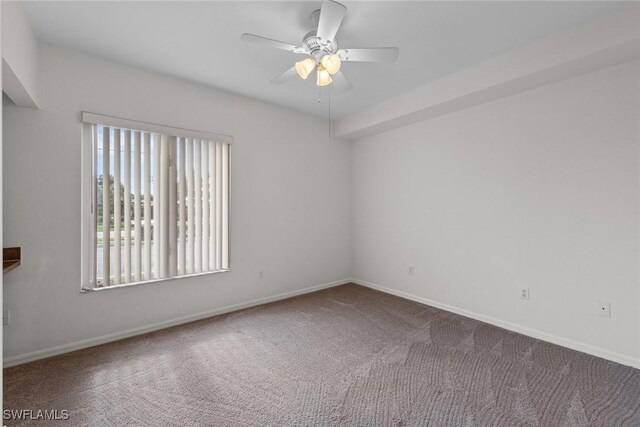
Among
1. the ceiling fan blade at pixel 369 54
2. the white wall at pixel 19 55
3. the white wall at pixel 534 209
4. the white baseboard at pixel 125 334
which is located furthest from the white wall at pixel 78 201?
the ceiling fan blade at pixel 369 54

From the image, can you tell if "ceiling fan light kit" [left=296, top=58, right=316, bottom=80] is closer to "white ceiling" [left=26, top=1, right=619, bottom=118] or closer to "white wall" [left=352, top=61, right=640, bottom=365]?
"white ceiling" [left=26, top=1, right=619, bottom=118]

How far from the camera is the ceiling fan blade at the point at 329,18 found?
1.92 m

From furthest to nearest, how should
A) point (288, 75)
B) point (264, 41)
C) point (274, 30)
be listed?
1. point (288, 75)
2. point (274, 30)
3. point (264, 41)

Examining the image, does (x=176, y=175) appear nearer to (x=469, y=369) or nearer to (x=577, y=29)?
(x=469, y=369)

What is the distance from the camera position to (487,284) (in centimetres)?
343

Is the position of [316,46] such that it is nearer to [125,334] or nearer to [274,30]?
[274,30]

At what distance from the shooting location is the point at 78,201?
281 centimetres

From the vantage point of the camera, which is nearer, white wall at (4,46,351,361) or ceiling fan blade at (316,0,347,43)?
ceiling fan blade at (316,0,347,43)

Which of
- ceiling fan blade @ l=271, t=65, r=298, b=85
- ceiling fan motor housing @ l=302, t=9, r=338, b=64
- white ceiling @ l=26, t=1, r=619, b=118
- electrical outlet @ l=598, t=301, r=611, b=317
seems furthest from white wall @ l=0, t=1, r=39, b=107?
electrical outlet @ l=598, t=301, r=611, b=317

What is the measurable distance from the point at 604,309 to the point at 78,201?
15.3ft

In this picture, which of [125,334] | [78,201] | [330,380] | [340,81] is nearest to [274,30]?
[340,81]

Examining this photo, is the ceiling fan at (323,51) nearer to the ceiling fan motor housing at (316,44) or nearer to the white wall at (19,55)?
the ceiling fan motor housing at (316,44)

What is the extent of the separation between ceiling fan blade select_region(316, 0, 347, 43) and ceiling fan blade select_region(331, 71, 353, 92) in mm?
375

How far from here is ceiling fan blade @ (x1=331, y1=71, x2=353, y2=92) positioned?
8.63 ft
